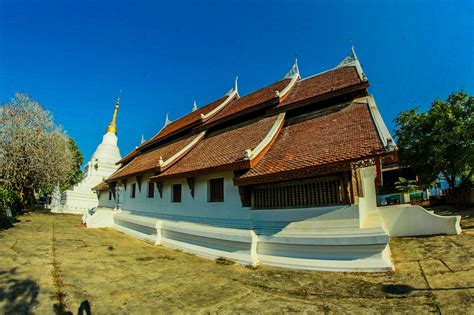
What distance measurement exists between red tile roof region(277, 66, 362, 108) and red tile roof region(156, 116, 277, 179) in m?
1.31

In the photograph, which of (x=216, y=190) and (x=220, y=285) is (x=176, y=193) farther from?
(x=220, y=285)

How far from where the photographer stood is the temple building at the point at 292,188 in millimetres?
5898

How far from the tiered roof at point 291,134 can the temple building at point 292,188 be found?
0.11 ft

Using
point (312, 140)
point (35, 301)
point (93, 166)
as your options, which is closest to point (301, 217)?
point (312, 140)

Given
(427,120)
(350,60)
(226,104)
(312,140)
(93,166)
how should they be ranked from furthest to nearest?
(93,166) → (427,120) → (226,104) → (350,60) → (312,140)

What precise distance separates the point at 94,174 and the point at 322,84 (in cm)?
2728

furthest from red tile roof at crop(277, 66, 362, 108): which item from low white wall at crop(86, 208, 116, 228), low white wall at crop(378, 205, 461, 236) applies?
low white wall at crop(86, 208, 116, 228)

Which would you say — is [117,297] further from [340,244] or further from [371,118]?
[371,118]

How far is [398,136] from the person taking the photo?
20.8 meters

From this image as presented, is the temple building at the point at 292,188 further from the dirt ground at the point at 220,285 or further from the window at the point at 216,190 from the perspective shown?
the dirt ground at the point at 220,285

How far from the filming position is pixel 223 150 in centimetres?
901

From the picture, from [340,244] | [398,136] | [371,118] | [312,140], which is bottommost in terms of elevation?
[340,244]

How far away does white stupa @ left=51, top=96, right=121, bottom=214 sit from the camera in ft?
86.6

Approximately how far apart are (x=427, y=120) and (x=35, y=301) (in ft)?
74.2
